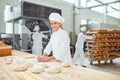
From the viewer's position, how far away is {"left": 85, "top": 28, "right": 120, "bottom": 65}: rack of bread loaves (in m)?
5.45

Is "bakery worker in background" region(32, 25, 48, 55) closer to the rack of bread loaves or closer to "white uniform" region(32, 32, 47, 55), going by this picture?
"white uniform" region(32, 32, 47, 55)

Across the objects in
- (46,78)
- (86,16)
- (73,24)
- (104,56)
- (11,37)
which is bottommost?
(104,56)

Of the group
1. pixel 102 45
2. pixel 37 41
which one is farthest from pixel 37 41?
pixel 102 45

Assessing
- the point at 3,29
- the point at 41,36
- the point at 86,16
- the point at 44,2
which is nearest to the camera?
the point at 41,36

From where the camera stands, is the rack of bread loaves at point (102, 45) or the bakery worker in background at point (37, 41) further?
the rack of bread loaves at point (102, 45)

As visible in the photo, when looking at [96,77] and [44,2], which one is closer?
[96,77]

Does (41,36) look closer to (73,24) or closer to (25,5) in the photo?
(25,5)

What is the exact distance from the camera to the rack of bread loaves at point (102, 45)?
17.9 ft

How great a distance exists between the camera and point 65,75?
1.23 metres

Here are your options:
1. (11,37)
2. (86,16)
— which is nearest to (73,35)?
(86,16)

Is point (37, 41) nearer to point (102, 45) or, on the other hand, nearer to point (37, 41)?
point (37, 41)

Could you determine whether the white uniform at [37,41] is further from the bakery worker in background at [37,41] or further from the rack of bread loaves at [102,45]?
the rack of bread loaves at [102,45]

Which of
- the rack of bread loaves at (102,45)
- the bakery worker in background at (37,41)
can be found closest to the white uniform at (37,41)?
the bakery worker in background at (37,41)

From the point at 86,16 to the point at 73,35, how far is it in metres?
2.36
